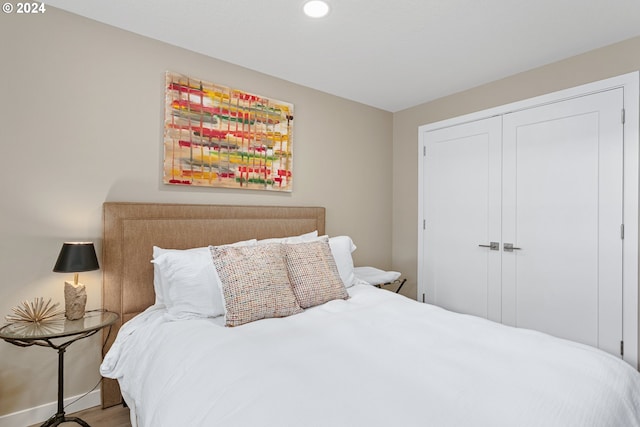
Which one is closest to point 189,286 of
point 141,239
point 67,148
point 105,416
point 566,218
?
point 141,239

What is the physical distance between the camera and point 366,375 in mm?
1183

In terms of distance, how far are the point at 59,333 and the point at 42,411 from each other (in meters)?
0.70

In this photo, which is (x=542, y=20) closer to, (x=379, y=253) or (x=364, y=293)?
(x=364, y=293)

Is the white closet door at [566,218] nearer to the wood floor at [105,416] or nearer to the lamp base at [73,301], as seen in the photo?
the wood floor at [105,416]

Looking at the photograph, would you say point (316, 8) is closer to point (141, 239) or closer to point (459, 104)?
point (141, 239)

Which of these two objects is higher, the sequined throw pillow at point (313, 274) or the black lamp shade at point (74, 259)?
the black lamp shade at point (74, 259)

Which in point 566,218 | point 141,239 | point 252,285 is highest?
point 566,218

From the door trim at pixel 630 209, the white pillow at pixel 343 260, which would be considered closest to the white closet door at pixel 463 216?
the door trim at pixel 630 209

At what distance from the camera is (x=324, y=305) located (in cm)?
208

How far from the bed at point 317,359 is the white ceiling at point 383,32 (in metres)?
1.17

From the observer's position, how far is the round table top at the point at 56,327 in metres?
1.59

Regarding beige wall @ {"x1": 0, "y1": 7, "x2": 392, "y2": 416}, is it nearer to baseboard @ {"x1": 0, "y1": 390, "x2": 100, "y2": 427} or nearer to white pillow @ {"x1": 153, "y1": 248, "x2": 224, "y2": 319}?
baseboard @ {"x1": 0, "y1": 390, "x2": 100, "y2": 427}

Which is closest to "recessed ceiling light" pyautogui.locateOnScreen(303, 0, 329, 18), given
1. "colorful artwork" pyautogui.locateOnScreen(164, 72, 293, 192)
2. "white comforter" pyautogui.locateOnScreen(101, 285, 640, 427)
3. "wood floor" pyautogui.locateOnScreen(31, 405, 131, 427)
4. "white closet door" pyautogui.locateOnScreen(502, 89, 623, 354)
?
"colorful artwork" pyautogui.locateOnScreen(164, 72, 293, 192)

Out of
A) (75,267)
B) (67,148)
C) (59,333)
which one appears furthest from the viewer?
(67,148)
